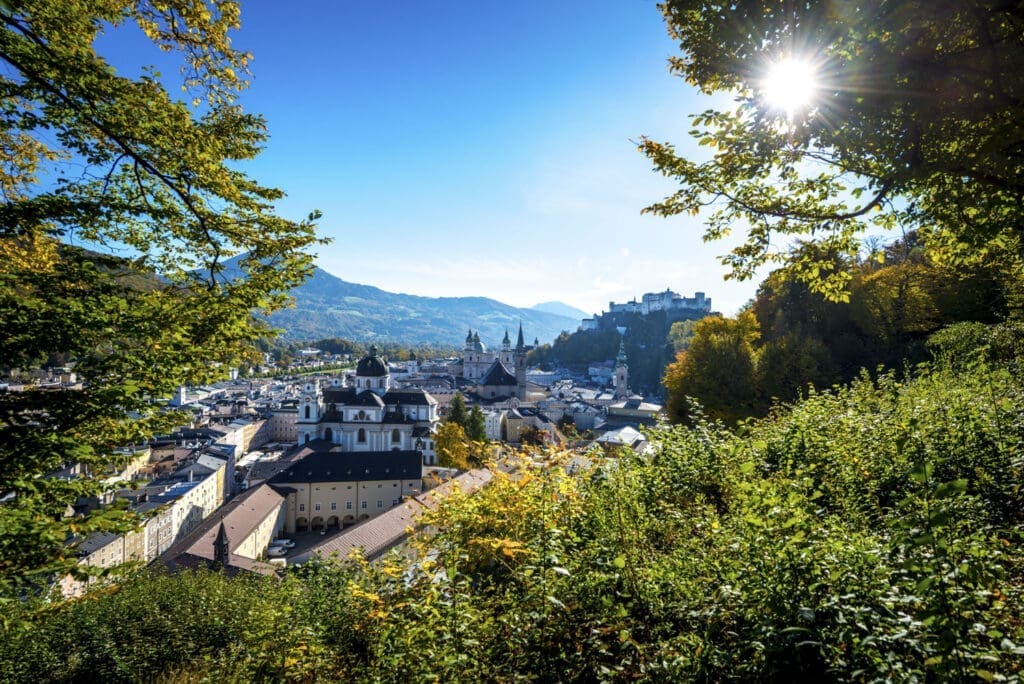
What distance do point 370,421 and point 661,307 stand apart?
10877 centimetres

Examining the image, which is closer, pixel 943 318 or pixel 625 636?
pixel 625 636

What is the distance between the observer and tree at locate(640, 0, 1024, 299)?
3.56 meters

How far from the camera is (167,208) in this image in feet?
22.6

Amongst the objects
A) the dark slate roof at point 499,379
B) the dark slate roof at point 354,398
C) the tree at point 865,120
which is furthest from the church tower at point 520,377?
the tree at point 865,120

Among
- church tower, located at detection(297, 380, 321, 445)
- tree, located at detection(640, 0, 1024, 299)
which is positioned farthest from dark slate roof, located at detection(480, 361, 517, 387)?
tree, located at detection(640, 0, 1024, 299)

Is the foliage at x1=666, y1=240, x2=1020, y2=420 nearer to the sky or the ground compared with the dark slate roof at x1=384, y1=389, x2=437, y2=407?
nearer to the sky

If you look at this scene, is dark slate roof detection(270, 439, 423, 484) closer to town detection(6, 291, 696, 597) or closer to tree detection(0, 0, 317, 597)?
town detection(6, 291, 696, 597)

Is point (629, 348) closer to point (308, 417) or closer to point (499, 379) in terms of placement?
point (499, 379)

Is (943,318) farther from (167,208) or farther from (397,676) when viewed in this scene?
(167,208)

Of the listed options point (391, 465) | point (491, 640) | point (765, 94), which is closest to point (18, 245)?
point (491, 640)

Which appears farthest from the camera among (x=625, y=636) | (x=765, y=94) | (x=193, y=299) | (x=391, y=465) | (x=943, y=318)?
(x=391, y=465)

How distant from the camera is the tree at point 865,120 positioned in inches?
140

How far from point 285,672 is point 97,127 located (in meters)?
7.25

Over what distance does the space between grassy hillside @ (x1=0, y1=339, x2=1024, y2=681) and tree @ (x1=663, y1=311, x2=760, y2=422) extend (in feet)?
48.1
